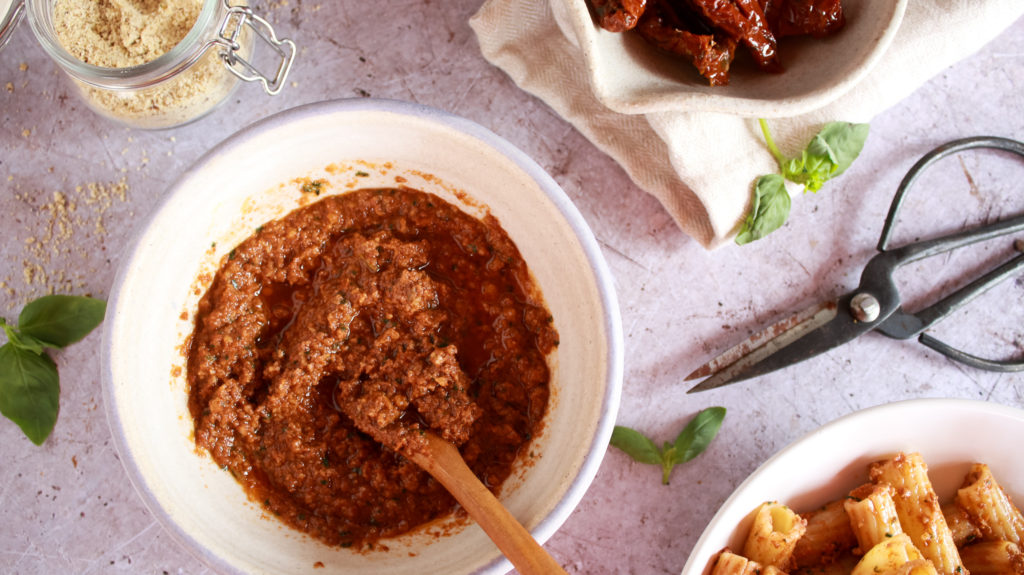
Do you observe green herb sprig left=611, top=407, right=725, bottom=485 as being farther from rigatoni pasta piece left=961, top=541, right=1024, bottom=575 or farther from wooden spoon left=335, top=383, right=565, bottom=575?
rigatoni pasta piece left=961, top=541, right=1024, bottom=575

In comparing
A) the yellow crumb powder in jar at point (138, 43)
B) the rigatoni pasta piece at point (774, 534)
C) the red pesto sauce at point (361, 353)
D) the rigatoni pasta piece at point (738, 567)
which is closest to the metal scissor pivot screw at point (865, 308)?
the rigatoni pasta piece at point (774, 534)

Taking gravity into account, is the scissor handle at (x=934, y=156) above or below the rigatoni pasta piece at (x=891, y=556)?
above

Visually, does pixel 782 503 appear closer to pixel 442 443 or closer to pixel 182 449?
pixel 442 443

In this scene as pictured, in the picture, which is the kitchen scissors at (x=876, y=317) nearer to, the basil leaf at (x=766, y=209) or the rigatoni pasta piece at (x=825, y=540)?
the basil leaf at (x=766, y=209)

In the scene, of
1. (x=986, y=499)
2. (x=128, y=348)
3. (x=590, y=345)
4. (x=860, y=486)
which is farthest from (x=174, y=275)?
(x=986, y=499)

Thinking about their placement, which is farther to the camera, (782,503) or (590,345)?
(782,503)
